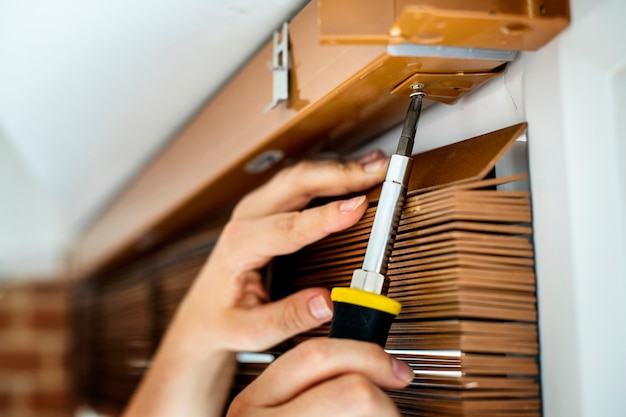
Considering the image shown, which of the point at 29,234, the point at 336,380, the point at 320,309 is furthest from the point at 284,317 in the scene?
the point at 29,234

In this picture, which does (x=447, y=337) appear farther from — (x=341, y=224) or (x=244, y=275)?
(x=244, y=275)

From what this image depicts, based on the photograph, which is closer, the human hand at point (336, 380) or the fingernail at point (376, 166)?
the human hand at point (336, 380)

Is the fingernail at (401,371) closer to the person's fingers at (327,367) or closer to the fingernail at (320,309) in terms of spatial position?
the person's fingers at (327,367)

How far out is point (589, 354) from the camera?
448mm

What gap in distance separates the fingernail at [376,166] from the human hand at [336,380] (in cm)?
16

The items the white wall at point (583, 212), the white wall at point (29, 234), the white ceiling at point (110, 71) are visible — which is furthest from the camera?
the white wall at point (29, 234)

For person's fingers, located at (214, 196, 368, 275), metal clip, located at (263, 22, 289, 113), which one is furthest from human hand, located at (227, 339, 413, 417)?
metal clip, located at (263, 22, 289, 113)

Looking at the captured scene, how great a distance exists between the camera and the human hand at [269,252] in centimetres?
59

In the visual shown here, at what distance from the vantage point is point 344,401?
48 centimetres

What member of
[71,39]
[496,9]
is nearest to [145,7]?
[71,39]

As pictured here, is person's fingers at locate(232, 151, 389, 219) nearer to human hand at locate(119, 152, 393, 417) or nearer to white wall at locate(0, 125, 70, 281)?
human hand at locate(119, 152, 393, 417)

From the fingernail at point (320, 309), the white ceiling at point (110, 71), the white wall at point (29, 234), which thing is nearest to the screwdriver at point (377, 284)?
the fingernail at point (320, 309)

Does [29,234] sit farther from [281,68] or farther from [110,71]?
[281,68]

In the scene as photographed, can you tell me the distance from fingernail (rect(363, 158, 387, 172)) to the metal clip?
9 centimetres
